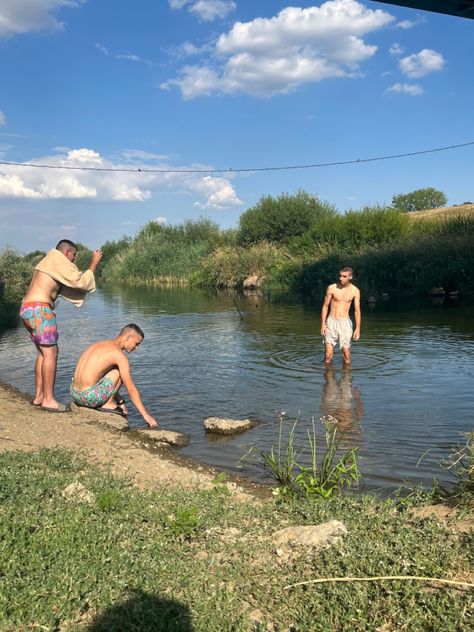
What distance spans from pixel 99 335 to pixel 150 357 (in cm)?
502

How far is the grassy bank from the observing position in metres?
3.09

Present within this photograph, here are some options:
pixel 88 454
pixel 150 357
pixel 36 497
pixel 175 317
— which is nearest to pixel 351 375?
pixel 150 357

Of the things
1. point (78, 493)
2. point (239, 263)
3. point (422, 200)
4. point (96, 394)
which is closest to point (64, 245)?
point (96, 394)

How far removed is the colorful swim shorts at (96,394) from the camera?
8039 mm

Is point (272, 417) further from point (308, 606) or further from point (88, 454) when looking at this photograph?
point (308, 606)

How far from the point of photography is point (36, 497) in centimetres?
456

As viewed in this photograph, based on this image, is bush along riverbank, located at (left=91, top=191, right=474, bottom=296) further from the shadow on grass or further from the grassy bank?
the shadow on grass

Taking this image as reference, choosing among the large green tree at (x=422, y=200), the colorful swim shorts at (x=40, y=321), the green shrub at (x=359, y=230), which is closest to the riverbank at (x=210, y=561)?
the colorful swim shorts at (x=40, y=321)

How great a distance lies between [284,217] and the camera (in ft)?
161

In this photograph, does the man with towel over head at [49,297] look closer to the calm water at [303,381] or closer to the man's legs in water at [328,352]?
the calm water at [303,381]

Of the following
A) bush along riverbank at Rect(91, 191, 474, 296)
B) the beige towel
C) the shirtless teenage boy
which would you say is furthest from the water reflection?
bush along riverbank at Rect(91, 191, 474, 296)

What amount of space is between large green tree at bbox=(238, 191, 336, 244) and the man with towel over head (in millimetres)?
40632

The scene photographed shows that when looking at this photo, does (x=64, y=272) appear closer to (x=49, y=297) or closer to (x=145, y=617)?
(x=49, y=297)

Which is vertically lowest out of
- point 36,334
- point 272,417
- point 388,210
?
point 272,417
